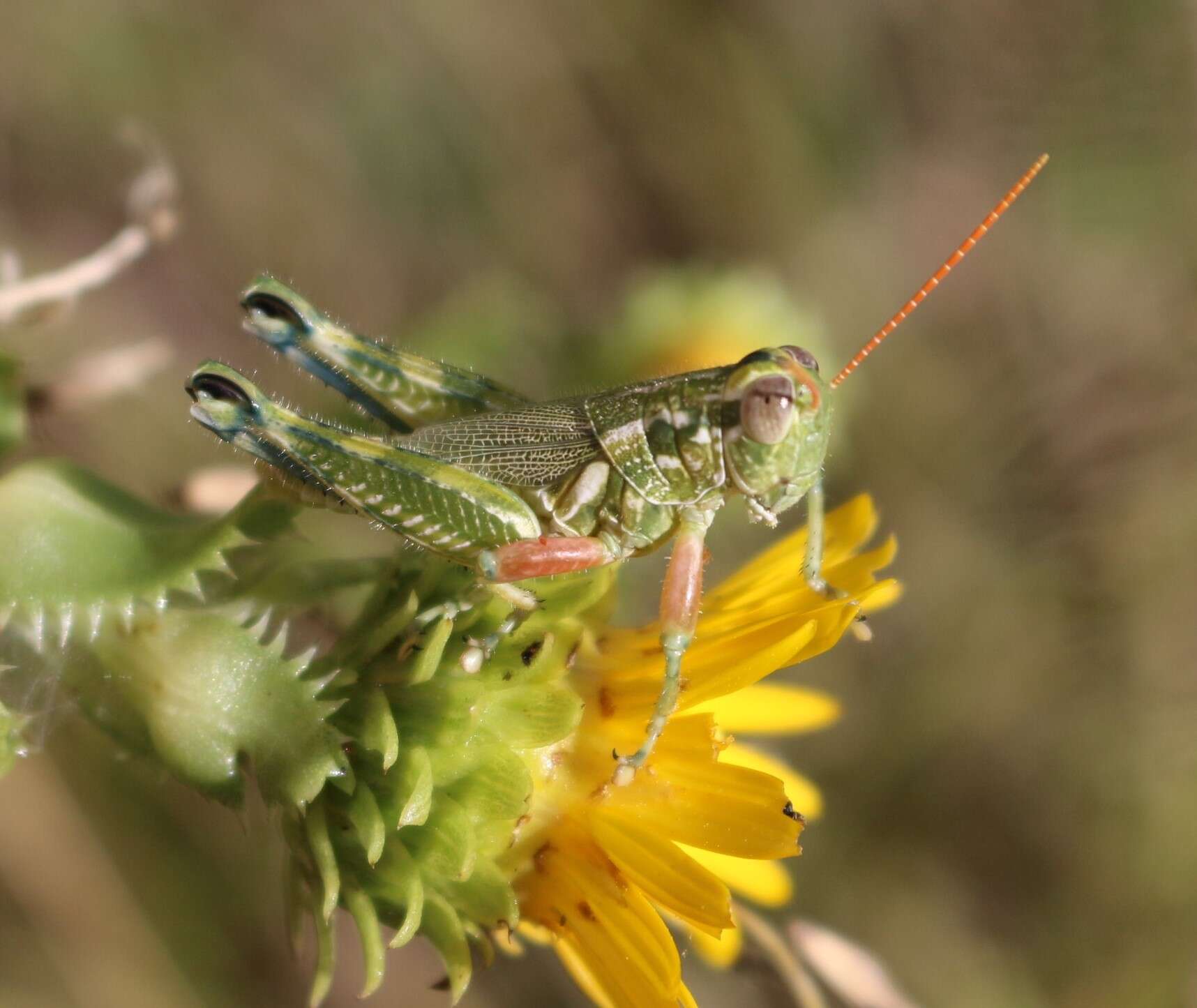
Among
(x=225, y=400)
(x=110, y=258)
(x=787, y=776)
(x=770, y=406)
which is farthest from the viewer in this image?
(x=110, y=258)

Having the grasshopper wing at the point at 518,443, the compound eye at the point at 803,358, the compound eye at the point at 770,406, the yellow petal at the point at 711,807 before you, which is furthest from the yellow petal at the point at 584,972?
the compound eye at the point at 803,358

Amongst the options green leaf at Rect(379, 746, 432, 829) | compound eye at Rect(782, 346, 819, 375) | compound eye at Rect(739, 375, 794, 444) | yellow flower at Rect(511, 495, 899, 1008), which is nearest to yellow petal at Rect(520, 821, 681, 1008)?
yellow flower at Rect(511, 495, 899, 1008)

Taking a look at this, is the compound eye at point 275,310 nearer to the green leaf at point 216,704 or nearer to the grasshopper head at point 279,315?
the grasshopper head at point 279,315

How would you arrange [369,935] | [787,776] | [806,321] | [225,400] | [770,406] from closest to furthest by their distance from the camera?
[369,935]
[225,400]
[770,406]
[787,776]
[806,321]

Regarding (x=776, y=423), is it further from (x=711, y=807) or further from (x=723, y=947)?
(x=723, y=947)

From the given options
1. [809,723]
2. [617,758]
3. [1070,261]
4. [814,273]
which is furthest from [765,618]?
[1070,261]

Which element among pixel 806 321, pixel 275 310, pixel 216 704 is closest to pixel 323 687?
pixel 216 704
